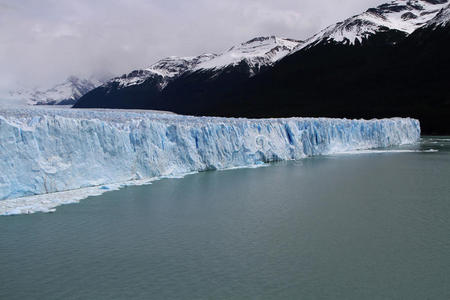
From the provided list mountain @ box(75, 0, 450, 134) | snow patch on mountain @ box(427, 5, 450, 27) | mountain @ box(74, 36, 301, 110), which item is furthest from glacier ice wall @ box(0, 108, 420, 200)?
mountain @ box(74, 36, 301, 110)

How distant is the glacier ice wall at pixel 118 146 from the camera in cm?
916

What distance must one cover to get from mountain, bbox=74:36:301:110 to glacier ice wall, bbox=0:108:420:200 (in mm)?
60982

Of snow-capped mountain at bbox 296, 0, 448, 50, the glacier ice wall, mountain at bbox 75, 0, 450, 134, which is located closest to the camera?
the glacier ice wall

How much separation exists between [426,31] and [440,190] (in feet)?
173

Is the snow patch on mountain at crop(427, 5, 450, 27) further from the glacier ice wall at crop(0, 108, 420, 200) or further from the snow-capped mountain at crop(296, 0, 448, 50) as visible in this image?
the glacier ice wall at crop(0, 108, 420, 200)

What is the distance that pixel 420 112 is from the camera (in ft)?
135

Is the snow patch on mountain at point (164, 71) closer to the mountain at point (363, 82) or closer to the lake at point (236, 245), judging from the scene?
the mountain at point (363, 82)

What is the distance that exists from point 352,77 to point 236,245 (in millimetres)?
53524

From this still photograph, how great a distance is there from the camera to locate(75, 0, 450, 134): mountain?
45969mm

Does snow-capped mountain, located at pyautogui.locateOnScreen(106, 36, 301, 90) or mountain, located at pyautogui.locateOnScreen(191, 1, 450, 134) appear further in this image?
snow-capped mountain, located at pyautogui.locateOnScreen(106, 36, 301, 90)

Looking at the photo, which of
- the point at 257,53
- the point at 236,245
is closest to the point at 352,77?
the point at 257,53

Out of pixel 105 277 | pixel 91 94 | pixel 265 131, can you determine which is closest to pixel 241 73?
pixel 91 94

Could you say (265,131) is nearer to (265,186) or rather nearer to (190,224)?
(265,186)

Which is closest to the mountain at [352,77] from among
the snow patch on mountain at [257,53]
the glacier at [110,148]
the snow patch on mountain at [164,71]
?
the snow patch on mountain at [257,53]
